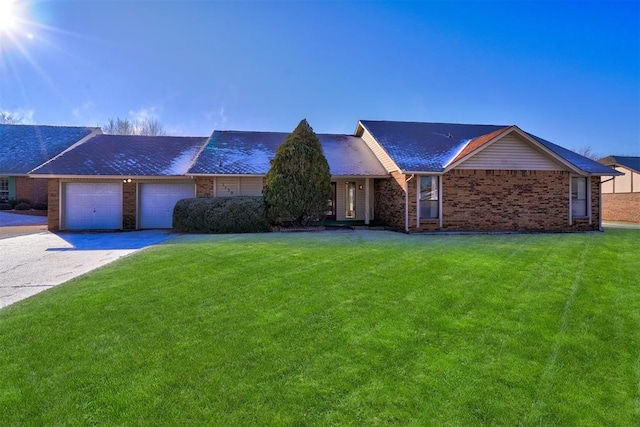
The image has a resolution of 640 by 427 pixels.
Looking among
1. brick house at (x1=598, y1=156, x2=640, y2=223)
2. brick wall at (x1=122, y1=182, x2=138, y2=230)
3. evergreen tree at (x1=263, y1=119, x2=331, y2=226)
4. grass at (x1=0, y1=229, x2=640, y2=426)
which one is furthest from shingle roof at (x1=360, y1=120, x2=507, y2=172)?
brick wall at (x1=122, y1=182, x2=138, y2=230)

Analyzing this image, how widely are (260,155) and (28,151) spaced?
56.5ft

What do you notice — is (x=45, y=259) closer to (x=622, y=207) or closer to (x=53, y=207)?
(x=53, y=207)

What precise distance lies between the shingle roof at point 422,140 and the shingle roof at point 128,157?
9492 mm

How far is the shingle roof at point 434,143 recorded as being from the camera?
14.8m

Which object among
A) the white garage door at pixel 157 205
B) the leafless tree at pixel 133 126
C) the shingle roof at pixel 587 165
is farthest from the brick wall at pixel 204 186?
the leafless tree at pixel 133 126

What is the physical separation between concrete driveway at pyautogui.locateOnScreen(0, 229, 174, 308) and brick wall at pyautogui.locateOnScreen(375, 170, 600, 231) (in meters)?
10.6

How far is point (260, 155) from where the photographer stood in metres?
17.8

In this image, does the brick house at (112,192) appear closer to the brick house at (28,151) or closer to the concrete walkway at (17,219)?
the concrete walkway at (17,219)

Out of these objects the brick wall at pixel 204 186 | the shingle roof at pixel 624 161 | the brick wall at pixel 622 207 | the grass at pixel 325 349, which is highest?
the shingle roof at pixel 624 161

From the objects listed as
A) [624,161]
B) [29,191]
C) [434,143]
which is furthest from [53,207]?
[624,161]

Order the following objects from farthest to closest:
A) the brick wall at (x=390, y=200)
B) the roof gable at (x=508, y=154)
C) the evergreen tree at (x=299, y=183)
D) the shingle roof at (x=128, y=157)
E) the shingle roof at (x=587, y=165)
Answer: the shingle roof at (x=128, y=157), the shingle roof at (x=587, y=165), the brick wall at (x=390, y=200), the roof gable at (x=508, y=154), the evergreen tree at (x=299, y=183)

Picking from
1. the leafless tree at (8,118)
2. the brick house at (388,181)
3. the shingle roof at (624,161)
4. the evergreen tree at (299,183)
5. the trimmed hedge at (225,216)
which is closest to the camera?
the trimmed hedge at (225,216)

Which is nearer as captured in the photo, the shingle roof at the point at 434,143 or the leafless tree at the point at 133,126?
the shingle roof at the point at 434,143

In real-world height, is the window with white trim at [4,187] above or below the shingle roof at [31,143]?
below
